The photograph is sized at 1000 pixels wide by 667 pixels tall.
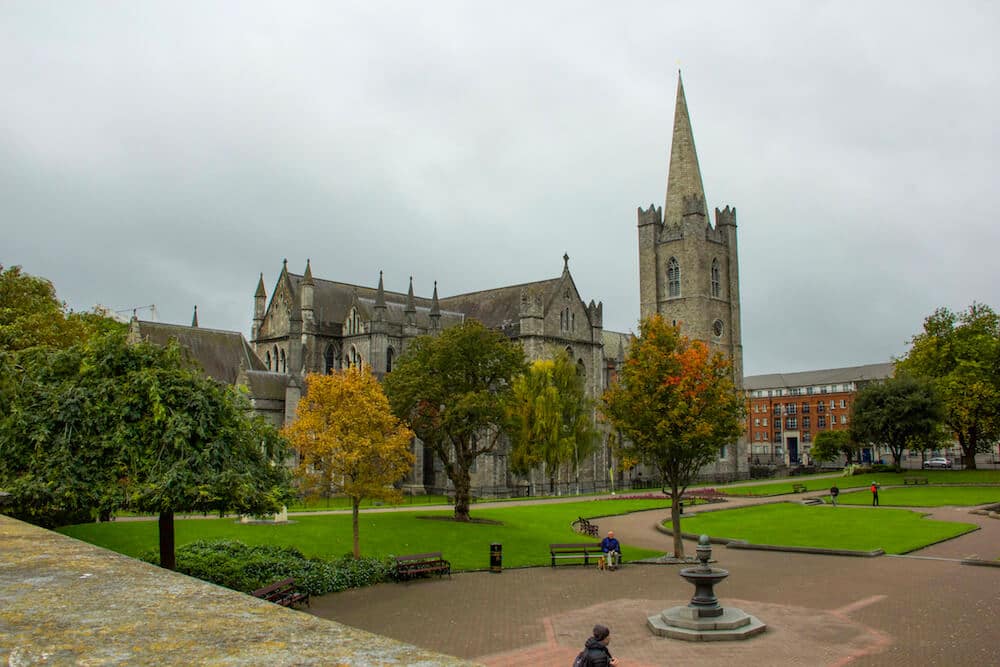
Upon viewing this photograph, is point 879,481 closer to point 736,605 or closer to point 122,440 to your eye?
point 736,605

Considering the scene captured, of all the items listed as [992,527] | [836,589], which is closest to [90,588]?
[836,589]

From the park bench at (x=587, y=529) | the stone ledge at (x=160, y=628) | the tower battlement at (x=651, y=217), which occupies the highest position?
the tower battlement at (x=651, y=217)

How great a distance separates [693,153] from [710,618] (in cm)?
7535

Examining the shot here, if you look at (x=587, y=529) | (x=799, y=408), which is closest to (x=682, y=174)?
(x=587, y=529)

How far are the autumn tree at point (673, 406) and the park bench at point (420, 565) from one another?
9.37m

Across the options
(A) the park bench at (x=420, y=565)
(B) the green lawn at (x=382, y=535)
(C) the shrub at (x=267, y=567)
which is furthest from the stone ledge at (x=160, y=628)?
(B) the green lawn at (x=382, y=535)

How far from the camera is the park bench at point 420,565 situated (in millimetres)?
24109

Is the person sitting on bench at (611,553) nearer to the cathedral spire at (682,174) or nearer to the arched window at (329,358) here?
the arched window at (329,358)

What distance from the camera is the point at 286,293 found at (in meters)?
68.9

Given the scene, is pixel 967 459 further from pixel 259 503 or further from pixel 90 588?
pixel 90 588

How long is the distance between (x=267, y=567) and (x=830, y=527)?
1069 inches

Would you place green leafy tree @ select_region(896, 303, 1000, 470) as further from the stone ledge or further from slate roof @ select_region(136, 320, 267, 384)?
the stone ledge

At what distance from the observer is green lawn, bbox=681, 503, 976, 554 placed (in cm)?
3181

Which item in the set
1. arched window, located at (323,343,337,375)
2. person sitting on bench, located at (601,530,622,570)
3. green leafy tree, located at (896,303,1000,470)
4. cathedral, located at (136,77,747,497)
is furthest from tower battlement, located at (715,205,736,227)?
person sitting on bench, located at (601,530,622,570)
